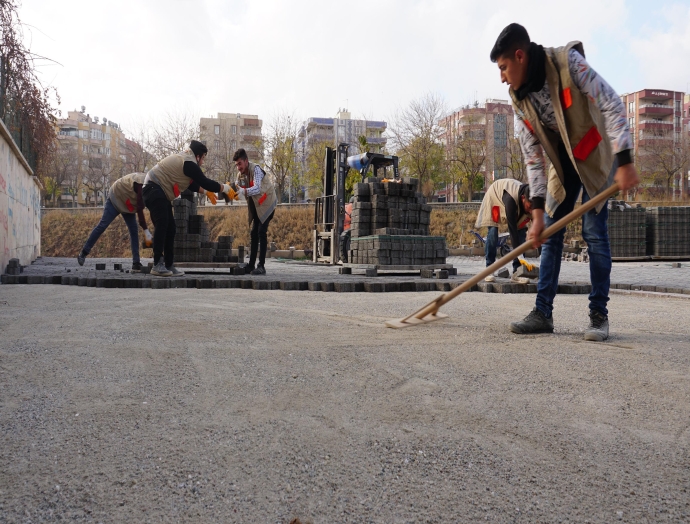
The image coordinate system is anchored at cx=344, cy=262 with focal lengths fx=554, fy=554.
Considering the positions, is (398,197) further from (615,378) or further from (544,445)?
(544,445)

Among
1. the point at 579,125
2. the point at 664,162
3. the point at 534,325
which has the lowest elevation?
the point at 534,325

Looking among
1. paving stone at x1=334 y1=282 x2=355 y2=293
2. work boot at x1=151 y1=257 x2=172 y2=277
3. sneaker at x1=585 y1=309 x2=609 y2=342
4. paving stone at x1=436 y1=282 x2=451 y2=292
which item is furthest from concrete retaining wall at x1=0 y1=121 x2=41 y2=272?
sneaker at x1=585 y1=309 x2=609 y2=342

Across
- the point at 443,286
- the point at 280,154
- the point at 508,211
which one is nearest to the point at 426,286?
the point at 443,286

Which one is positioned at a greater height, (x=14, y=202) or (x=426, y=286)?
(x=14, y=202)

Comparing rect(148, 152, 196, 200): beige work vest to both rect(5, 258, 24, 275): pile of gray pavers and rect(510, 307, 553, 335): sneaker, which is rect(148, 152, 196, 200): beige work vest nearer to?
rect(5, 258, 24, 275): pile of gray pavers

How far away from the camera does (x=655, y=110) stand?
77.8 m

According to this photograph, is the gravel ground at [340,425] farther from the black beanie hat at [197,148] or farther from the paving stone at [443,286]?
the black beanie hat at [197,148]

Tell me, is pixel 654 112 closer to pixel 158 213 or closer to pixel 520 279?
pixel 520 279

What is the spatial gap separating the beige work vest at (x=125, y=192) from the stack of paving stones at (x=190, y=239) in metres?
4.09

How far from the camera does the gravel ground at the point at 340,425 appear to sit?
1399 millimetres

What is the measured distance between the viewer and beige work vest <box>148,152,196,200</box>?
26.1 ft

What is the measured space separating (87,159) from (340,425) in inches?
3139

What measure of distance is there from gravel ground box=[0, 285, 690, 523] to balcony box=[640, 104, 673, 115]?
86167 mm

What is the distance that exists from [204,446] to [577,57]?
3.05 m
